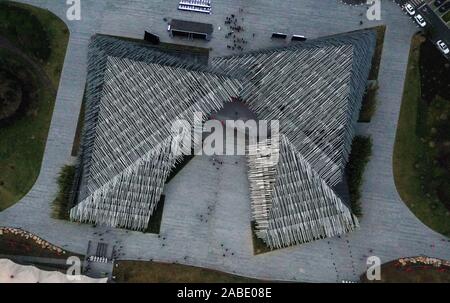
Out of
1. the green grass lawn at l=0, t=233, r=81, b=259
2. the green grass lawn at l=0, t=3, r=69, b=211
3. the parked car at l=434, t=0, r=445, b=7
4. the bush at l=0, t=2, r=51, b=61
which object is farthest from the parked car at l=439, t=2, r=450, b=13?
the green grass lawn at l=0, t=233, r=81, b=259

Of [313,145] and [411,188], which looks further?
[411,188]

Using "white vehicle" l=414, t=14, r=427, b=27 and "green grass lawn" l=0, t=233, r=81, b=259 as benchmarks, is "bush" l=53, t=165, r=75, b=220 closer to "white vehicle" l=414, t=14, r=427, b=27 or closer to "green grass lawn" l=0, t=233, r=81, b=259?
"green grass lawn" l=0, t=233, r=81, b=259

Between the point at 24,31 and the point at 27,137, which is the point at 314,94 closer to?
the point at 27,137

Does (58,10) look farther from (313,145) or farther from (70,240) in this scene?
(313,145)

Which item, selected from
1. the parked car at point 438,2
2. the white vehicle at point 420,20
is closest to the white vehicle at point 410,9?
the white vehicle at point 420,20

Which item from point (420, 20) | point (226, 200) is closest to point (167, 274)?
point (226, 200)

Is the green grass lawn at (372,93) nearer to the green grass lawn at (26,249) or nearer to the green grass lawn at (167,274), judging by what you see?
the green grass lawn at (167,274)

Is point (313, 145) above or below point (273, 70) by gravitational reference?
below

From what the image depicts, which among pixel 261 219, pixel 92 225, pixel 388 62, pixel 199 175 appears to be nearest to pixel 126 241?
pixel 92 225
